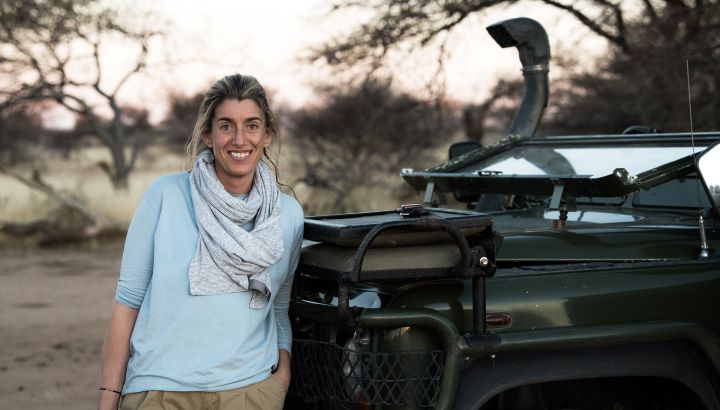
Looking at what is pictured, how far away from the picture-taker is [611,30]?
1459 centimetres

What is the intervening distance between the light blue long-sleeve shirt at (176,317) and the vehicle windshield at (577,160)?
165 cm

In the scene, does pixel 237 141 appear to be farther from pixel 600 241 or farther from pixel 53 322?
pixel 53 322

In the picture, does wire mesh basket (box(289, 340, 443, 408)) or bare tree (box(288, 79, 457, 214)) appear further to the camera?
bare tree (box(288, 79, 457, 214))

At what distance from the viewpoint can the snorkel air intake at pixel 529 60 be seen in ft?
18.2

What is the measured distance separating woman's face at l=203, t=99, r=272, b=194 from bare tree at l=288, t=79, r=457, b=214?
13.8m

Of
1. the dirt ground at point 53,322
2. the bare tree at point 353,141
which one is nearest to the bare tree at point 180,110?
the bare tree at point 353,141

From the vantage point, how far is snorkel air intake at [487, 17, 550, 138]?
554 centimetres

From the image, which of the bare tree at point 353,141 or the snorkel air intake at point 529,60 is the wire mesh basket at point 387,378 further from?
the bare tree at point 353,141

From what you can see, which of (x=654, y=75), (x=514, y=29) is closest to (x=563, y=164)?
(x=514, y=29)

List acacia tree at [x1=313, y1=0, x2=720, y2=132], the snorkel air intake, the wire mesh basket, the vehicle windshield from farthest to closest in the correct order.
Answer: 1. acacia tree at [x1=313, y1=0, x2=720, y2=132]
2. the snorkel air intake
3. the vehicle windshield
4. the wire mesh basket

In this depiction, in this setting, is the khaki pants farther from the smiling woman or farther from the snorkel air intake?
the snorkel air intake

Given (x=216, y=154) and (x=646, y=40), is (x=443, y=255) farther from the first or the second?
(x=646, y=40)

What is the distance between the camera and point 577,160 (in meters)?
4.54

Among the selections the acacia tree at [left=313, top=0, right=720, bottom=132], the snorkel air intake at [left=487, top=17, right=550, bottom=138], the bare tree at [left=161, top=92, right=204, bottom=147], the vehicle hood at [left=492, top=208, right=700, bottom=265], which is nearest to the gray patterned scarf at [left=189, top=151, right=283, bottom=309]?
the vehicle hood at [left=492, top=208, right=700, bottom=265]
